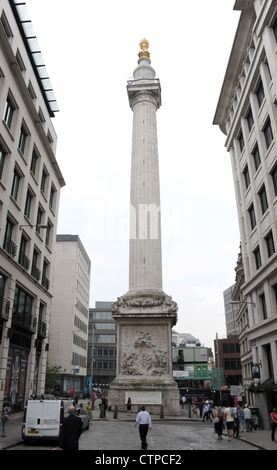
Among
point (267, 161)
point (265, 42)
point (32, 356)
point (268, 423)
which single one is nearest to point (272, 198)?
point (267, 161)

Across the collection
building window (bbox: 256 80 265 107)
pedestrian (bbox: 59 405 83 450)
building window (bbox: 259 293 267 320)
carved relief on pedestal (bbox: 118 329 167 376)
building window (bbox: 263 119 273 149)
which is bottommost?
pedestrian (bbox: 59 405 83 450)

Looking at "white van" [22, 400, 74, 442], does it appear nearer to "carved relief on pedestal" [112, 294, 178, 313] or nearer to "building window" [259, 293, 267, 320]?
"building window" [259, 293, 267, 320]

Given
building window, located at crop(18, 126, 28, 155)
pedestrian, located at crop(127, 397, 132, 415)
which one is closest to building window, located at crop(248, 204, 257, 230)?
pedestrian, located at crop(127, 397, 132, 415)

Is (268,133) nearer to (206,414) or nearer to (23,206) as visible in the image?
(23,206)

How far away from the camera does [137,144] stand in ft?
143

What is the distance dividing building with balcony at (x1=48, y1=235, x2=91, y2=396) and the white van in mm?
49637

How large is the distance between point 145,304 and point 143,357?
468 centimetres

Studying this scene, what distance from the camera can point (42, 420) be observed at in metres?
16.3

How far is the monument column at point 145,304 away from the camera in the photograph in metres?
31.4

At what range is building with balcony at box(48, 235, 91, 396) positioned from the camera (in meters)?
66.1

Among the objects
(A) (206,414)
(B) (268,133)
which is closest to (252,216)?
(B) (268,133)

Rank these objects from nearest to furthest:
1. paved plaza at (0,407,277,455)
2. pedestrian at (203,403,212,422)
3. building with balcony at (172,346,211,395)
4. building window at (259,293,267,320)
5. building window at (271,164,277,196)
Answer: paved plaza at (0,407,277,455)
building window at (271,164,277,196)
building window at (259,293,267,320)
pedestrian at (203,403,212,422)
building with balcony at (172,346,211,395)

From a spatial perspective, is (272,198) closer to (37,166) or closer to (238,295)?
(37,166)

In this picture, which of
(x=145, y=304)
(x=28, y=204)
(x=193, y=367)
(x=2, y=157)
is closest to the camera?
(x=2, y=157)
